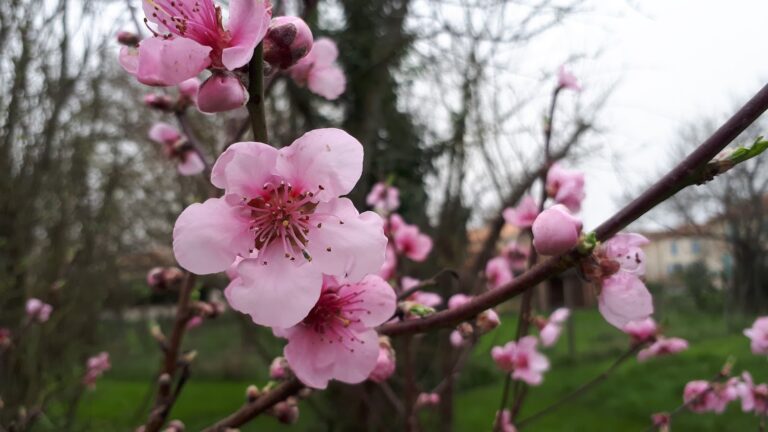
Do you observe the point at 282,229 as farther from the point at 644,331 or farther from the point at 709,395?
the point at 709,395

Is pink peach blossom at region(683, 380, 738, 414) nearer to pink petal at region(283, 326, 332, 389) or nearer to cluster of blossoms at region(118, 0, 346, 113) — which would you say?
pink petal at region(283, 326, 332, 389)

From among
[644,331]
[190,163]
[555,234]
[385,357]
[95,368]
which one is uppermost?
[555,234]

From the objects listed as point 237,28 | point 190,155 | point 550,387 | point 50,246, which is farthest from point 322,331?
point 550,387

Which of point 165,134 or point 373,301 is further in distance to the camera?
point 165,134

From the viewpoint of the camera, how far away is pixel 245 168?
0.77 metres

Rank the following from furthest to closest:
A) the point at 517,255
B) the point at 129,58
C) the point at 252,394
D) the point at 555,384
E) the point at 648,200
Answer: the point at 555,384, the point at 517,255, the point at 252,394, the point at 129,58, the point at 648,200

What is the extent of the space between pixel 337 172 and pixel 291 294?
0.16 meters

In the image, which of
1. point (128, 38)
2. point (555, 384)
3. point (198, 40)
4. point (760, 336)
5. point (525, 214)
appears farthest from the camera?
point (555, 384)

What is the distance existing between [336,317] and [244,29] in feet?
1.36

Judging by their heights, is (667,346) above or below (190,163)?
below

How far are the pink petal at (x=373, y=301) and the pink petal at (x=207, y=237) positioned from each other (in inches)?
7.6

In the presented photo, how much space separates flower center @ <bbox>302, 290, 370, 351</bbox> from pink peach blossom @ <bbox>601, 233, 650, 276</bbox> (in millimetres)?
349

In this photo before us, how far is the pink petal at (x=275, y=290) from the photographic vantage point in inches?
28.9

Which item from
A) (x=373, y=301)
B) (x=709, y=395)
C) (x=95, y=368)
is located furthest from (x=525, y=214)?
(x=95, y=368)
